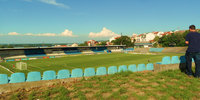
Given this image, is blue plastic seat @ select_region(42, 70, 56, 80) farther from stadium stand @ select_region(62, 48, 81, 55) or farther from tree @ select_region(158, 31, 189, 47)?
tree @ select_region(158, 31, 189, 47)

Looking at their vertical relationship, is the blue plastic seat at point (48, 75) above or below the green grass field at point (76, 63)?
above

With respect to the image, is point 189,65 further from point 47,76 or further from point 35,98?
point 47,76

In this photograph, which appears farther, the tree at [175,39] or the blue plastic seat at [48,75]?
the tree at [175,39]

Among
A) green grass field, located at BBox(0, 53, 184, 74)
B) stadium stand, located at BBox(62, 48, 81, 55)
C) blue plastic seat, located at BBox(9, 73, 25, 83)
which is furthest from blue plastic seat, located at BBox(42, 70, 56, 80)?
stadium stand, located at BBox(62, 48, 81, 55)

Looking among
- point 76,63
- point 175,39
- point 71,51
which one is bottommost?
point 76,63

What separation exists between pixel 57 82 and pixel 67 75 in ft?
6.45

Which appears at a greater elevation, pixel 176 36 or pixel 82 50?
pixel 176 36

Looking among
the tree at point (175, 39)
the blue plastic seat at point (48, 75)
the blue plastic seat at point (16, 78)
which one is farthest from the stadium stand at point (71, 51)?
the tree at point (175, 39)

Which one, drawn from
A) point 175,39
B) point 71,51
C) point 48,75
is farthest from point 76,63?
point 175,39

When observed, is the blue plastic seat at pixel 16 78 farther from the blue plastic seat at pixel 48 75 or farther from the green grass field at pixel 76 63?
the green grass field at pixel 76 63

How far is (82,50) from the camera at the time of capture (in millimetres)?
70062

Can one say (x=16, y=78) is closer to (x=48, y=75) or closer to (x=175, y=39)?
(x=48, y=75)

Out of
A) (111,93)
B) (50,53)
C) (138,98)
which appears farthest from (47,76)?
(50,53)

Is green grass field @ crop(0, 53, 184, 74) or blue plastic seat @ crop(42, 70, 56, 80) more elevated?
blue plastic seat @ crop(42, 70, 56, 80)
